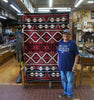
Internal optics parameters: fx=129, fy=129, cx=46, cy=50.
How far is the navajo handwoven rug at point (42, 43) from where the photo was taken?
3.73m

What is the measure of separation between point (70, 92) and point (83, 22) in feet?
30.5

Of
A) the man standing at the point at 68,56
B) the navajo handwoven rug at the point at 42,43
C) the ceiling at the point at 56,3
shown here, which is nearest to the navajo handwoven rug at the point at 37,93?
the navajo handwoven rug at the point at 42,43

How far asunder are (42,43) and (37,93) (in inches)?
56.5

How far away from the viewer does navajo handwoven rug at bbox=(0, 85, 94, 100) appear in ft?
11.1

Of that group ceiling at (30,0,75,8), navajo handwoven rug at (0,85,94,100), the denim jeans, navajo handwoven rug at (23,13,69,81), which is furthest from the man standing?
ceiling at (30,0,75,8)

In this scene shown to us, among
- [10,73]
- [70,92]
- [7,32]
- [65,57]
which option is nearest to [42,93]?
[70,92]

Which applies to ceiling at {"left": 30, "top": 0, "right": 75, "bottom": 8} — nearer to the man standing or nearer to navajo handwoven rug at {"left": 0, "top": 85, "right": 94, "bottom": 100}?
the man standing

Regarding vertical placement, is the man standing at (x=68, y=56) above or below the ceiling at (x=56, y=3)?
below

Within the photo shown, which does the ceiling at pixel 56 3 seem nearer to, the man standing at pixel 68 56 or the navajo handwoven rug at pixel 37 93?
the man standing at pixel 68 56

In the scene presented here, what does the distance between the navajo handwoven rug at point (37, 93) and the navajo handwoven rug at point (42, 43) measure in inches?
12.9

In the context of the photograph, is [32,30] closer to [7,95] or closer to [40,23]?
[40,23]

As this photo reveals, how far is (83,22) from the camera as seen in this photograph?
11.4m

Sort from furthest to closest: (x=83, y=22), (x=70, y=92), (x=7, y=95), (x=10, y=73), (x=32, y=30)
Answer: (x=83, y=22) < (x=10, y=73) < (x=32, y=30) < (x=7, y=95) < (x=70, y=92)

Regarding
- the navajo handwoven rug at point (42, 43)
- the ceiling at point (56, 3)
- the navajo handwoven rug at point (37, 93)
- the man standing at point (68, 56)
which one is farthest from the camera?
the ceiling at point (56, 3)
